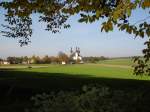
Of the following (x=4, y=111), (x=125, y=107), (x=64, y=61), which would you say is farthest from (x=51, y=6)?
(x=64, y=61)

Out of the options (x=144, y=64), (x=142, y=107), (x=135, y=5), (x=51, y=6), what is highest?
(x=51, y=6)

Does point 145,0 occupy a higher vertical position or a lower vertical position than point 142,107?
higher

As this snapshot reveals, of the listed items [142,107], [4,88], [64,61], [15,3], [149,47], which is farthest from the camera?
[64,61]

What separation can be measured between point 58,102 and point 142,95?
1.81 metres

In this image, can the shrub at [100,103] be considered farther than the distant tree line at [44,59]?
No

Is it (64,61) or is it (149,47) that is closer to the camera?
(149,47)

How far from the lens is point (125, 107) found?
8250mm

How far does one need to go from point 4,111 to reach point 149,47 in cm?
1129

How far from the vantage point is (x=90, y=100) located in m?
8.27

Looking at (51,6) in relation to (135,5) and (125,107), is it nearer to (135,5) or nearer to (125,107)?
(125,107)

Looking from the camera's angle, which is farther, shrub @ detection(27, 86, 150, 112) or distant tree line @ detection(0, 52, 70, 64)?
distant tree line @ detection(0, 52, 70, 64)

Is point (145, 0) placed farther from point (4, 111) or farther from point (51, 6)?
point (4, 111)

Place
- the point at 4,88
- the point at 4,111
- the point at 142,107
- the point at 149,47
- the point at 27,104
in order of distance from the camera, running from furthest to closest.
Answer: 1. the point at 4,88
2. the point at 27,104
3. the point at 4,111
4. the point at 149,47
5. the point at 142,107

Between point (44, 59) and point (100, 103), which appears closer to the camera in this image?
point (100, 103)
